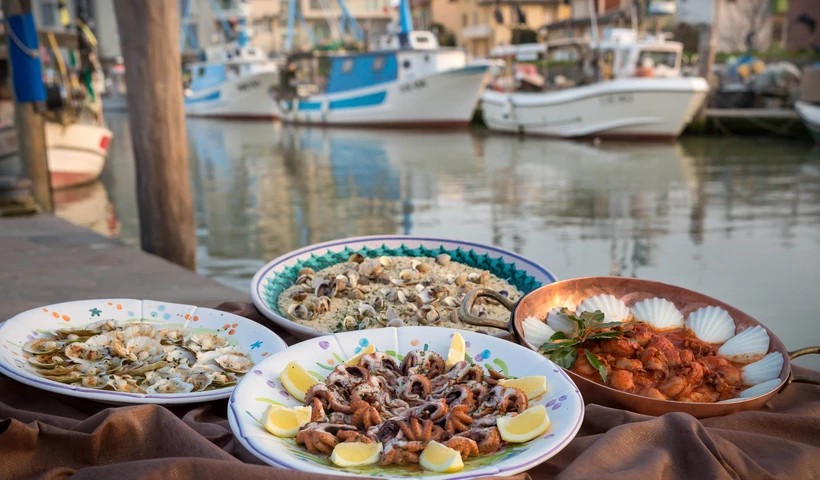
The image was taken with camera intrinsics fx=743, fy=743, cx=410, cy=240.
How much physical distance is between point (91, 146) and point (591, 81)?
1140 cm

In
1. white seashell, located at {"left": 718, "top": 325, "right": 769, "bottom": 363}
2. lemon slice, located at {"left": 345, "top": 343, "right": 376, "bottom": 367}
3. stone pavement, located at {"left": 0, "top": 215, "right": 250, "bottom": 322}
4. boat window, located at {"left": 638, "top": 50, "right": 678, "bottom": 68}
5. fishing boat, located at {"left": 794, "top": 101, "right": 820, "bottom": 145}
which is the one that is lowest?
fishing boat, located at {"left": 794, "top": 101, "right": 820, "bottom": 145}

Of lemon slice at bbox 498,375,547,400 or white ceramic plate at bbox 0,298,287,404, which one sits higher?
lemon slice at bbox 498,375,547,400

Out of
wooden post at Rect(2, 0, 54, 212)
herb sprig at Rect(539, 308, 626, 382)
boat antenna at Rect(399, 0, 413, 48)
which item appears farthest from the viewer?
boat antenna at Rect(399, 0, 413, 48)

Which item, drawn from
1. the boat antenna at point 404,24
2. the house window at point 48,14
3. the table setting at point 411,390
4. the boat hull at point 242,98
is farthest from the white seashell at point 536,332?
the house window at point 48,14

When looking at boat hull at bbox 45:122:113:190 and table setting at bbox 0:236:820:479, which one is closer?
table setting at bbox 0:236:820:479

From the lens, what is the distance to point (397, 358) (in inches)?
70.8

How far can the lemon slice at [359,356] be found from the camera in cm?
172

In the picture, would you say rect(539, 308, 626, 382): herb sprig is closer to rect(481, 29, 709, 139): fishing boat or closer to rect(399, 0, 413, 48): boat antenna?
rect(481, 29, 709, 139): fishing boat

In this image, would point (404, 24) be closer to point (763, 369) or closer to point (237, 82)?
point (237, 82)

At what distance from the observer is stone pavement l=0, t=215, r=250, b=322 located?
10.4ft

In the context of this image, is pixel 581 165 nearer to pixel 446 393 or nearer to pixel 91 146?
pixel 91 146

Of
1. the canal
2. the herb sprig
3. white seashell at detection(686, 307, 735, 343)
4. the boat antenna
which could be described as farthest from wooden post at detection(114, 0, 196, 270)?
the boat antenna

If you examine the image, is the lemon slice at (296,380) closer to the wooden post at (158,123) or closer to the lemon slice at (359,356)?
the lemon slice at (359,356)

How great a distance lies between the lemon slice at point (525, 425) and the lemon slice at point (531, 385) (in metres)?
0.10
